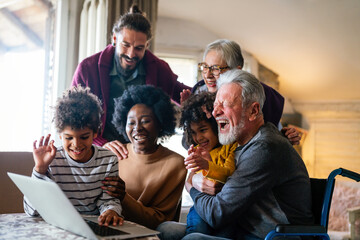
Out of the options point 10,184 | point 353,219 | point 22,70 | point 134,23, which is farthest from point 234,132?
point 353,219

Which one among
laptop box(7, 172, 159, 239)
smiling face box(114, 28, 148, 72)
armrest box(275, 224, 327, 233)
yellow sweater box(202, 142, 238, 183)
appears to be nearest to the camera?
laptop box(7, 172, 159, 239)

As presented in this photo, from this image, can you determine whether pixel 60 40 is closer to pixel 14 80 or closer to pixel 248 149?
pixel 14 80

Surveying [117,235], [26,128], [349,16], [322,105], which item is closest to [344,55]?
[349,16]

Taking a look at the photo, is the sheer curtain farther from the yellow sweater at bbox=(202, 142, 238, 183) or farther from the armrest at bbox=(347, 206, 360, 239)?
the armrest at bbox=(347, 206, 360, 239)

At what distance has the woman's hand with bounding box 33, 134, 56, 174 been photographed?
1.55 meters

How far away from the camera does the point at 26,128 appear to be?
364cm

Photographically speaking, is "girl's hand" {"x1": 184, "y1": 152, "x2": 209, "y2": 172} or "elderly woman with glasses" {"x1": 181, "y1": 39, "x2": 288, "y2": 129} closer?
"girl's hand" {"x1": 184, "y1": 152, "x2": 209, "y2": 172}

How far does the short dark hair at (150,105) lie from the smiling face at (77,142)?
1.12 feet

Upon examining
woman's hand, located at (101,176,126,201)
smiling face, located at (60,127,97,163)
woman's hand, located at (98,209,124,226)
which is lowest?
woman's hand, located at (98,209,124,226)

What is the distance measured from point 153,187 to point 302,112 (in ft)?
16.0

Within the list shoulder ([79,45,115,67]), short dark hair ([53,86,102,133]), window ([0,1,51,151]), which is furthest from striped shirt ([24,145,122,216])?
window ([0,1,51,151])

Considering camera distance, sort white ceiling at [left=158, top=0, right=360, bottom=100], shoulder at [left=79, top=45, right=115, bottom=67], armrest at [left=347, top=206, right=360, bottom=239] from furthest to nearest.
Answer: white ceiling at [left=158, top=0, right=360, bottom=100]
armrest at [left=347, top=206, right=360, bottom=239]
shoulder at [left=79, top=45, right=115, bottom=67]

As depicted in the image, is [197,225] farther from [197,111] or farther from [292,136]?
[292,136]

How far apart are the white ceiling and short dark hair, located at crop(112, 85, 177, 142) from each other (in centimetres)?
287
